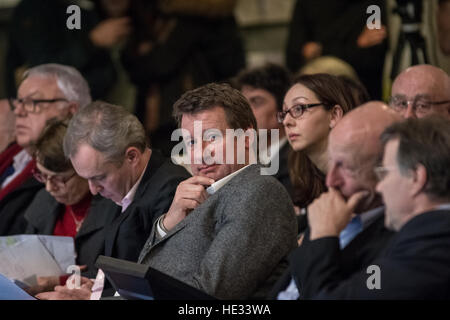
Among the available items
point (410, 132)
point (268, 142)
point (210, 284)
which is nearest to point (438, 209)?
point (410, 132)

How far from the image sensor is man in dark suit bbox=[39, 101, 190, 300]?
13.3 ft

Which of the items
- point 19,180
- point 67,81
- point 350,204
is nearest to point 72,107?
Result: point 67,81

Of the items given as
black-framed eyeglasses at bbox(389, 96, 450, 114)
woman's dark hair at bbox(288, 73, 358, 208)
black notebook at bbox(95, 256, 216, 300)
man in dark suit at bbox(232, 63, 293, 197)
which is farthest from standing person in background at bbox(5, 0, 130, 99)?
black notebook at bbox(95, 256, 216, 300)

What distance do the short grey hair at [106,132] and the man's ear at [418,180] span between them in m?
1.84

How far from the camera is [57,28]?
6.52m

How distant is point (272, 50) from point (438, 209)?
18.3ft

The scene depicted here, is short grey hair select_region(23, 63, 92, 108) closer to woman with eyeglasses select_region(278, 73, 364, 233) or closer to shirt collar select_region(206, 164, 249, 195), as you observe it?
woman with eyeglasses select_region(278, 73, 364, 233)

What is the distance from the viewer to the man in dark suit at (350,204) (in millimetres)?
2752

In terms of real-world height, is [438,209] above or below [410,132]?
below

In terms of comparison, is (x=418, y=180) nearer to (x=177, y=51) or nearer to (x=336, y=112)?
(x=336, y=112)

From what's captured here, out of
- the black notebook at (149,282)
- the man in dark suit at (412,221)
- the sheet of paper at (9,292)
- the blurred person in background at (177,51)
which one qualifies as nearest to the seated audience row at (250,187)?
the man in dark suit at (412,221)

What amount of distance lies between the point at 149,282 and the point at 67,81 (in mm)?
2861

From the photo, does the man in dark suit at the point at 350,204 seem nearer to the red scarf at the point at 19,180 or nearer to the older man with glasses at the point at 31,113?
the older man with glasses at the point at 31,113
